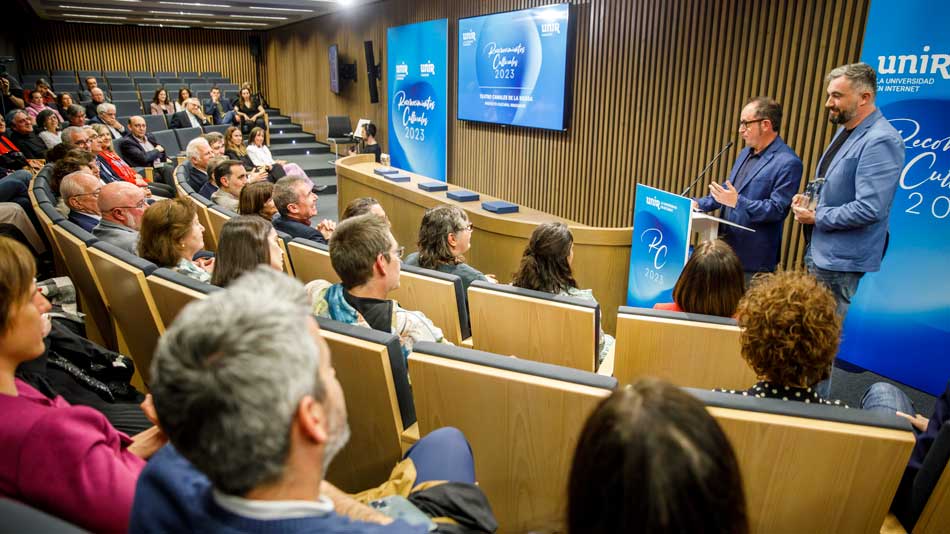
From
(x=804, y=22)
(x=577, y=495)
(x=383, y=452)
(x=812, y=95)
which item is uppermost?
Answer: (x=804, y=22)

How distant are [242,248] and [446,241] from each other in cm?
106

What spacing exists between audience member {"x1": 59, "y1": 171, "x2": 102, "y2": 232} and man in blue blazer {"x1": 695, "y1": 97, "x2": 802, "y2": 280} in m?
3.63

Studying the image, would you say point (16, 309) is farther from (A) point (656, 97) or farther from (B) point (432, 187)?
(A) point (656, 97)

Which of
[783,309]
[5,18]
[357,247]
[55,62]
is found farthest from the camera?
[55,62]

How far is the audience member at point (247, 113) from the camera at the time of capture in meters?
10.5

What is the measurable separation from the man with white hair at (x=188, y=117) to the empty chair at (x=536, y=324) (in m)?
8.81

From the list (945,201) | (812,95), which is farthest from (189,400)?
(812,95)

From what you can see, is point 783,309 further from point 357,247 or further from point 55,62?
point 55,62

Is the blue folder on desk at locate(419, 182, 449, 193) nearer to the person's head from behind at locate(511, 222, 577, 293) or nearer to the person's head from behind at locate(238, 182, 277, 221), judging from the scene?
the person's head from behind at locate(238, 182, 277, 221)

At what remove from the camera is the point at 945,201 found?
3.02 meters

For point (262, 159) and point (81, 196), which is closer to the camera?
point (81, 196)

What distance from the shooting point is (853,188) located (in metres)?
2.69

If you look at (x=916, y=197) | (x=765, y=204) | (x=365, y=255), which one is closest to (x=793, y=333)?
(x=365, y=255)

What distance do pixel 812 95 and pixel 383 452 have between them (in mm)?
3426
